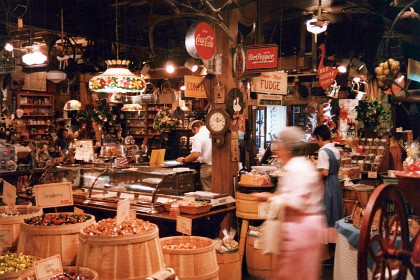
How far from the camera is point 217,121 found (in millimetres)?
6727

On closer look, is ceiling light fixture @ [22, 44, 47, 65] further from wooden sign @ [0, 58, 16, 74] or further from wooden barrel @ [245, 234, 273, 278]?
wooden barrel @ [245, 234, 273, 278]

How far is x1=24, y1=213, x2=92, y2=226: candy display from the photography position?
3680 millimetres

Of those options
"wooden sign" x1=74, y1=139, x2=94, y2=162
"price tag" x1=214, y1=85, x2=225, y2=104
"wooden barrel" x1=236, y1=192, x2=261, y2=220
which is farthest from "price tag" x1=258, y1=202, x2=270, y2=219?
"wooden sign" x1=74, y1=139, x2=94, y2=162

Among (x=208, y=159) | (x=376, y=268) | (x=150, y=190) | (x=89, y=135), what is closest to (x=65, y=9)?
(x=208, y=159)

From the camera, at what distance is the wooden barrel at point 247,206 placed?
6.07 metres

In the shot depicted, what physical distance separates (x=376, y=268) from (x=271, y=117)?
15347 mm

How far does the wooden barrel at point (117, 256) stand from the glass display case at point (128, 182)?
7.94 feet

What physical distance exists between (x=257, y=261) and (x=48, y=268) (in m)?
3.62

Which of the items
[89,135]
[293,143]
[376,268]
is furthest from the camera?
[89,135]

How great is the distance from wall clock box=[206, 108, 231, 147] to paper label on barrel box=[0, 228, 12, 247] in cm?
363

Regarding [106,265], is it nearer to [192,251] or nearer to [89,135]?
[192,251]

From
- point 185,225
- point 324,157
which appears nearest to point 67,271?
point 185,225

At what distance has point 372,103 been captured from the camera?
493 inches

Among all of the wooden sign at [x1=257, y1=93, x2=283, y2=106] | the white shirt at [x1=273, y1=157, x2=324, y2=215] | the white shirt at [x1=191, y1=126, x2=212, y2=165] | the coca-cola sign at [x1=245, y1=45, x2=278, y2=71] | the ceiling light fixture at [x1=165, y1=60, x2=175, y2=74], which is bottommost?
the white shirt at [x1=273, y1=157, x2=324, y2=215]
